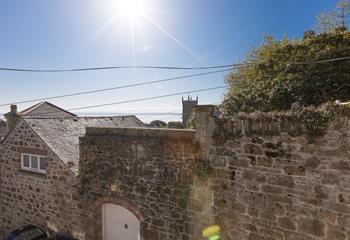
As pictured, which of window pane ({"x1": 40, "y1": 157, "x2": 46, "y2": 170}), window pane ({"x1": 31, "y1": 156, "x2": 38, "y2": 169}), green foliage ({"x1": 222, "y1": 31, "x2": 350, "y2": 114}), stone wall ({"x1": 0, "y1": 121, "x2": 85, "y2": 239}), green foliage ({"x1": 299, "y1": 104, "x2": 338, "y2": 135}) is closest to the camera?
green foliage ({"x1": 299, "y1": 104, "x2": 338, "y2": 135})

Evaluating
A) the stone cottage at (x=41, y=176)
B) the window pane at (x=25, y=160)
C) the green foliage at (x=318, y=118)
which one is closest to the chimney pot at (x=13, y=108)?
the stone cottage at (x=41, y=176)

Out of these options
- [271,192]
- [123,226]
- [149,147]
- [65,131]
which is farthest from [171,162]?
[65,131]

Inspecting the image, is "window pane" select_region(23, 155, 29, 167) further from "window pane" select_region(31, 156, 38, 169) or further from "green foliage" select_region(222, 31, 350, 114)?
"green foliage" select_region(222, 31, 350, 114)

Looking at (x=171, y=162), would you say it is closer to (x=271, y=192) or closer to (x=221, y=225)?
(x=221, y=225)

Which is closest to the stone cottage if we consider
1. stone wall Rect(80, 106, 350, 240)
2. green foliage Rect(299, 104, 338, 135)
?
stone wall Rect(80, 106, 350, 240)

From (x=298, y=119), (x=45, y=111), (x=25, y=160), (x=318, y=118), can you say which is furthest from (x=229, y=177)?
(x=45, y=111)

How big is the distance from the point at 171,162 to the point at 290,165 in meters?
3.09

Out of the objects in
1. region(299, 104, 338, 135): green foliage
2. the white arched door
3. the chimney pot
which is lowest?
the white arched door

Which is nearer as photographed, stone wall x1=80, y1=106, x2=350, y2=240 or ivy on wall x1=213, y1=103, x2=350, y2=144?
ivy on wall x1=213, y1=103, x2=350, y2=144

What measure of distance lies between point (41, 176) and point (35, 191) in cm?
76

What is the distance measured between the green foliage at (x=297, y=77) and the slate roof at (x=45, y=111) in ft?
36.5

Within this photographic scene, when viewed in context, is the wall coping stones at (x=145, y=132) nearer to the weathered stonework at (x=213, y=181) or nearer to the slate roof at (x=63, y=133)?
the weathered stonework at (x=213, y=181)

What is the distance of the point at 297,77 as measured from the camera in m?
8.20

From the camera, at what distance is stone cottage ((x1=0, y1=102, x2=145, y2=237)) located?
957 centimetres
